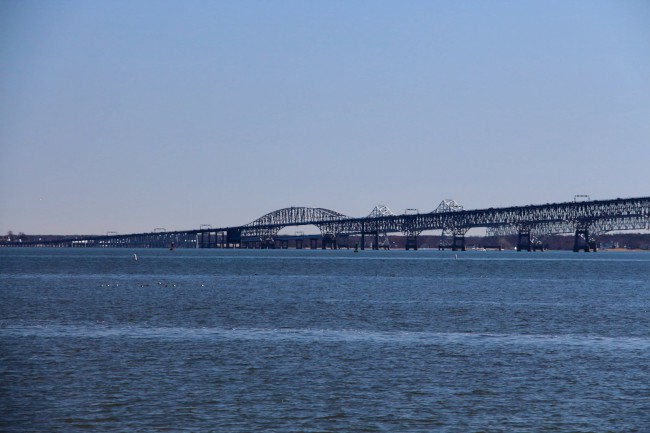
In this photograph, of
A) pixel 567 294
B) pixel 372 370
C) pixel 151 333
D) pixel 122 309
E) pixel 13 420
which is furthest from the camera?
pixel 567 294

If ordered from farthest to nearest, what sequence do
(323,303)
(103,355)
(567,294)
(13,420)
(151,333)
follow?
(567,294) < (323,303) < (151,333) < (103,355) < (13,420)

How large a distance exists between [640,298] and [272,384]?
4837cm

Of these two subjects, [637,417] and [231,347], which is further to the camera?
[231,347]

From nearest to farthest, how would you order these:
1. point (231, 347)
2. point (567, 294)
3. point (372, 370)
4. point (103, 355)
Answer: point (372, 370)
point (103, 355)
point (231, 347)
point (567, 294)

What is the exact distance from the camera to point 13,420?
80.8 ft

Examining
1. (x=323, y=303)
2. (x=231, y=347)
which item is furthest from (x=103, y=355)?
(x=323, y=303)

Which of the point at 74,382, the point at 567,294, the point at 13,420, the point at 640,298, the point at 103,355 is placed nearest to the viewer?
the point at 13,420

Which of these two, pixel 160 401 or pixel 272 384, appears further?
pixel 272 384

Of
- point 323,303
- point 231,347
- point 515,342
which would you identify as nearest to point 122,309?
point 323,303

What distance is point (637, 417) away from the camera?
25.4m

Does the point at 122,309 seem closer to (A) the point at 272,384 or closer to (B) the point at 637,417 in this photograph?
(A) the point at 272,384

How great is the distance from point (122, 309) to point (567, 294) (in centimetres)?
3514

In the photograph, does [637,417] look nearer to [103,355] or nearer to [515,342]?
[515,342]

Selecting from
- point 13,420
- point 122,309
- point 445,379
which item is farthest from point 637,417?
point 122,309
